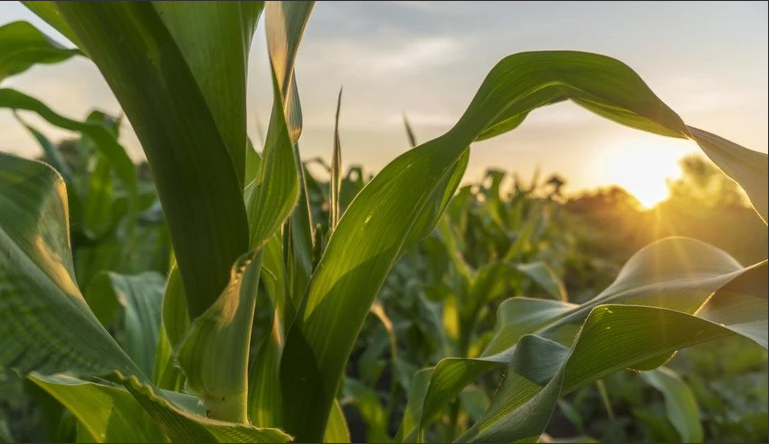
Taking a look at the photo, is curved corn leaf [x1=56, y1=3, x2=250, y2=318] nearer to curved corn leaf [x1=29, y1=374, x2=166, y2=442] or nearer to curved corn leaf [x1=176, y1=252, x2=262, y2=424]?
curved corn leaf [x1=176, y1=252, x2=262, y2=424]

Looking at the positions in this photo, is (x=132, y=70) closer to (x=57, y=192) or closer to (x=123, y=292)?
(x=57, y=192)

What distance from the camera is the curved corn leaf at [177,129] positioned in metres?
0.31

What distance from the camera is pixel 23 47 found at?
0.56 m

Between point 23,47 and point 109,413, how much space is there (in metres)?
0.31

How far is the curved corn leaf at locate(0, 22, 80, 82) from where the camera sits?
0.55 meters

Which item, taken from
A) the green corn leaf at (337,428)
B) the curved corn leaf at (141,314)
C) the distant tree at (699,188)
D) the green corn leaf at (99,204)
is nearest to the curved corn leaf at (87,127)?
the curved corn leaf at (141,314)

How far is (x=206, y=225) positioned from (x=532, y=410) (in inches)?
8.0

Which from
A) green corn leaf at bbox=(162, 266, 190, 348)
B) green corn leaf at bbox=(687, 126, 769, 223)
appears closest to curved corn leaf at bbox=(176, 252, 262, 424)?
green corn leaf at bbox=(162, 266, 190, 348)

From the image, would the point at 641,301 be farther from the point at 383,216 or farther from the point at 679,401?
the point at 679,401

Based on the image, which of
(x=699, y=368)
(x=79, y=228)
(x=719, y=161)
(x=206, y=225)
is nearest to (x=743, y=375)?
(x=699, y=368)

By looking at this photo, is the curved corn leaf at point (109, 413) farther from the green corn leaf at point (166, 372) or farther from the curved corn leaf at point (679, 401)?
the curved corn leaf at point (679, 401)

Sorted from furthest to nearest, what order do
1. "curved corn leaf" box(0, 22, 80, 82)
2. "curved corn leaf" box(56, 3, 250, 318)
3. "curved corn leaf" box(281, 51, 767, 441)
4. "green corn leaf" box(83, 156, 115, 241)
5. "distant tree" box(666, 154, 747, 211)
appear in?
"distant tree" box(666, 154, 747, 211), "green corn leaf" box(83, 156, 115, 241), "curved corn leaf" box(0, 22, 80, 82), "curved corn leaf" box(281, 51, 767, 441), "curved corn leaf" box(56, 3, 250, 318)

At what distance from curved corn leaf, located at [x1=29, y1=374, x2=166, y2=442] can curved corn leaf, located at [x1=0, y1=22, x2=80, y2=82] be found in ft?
0.87

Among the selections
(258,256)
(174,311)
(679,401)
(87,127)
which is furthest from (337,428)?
(679,401)
